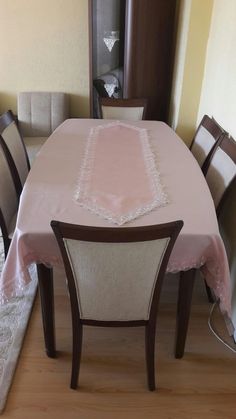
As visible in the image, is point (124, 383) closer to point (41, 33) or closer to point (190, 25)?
point (190, 25)

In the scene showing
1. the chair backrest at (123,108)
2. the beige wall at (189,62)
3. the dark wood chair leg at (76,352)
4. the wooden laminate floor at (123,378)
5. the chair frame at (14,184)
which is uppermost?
the beige wall at (189,62)

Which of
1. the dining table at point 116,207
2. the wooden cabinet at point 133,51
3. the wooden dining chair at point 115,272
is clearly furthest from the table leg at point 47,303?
the wooden cabinet at point 133,51

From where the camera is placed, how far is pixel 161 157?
2.01m

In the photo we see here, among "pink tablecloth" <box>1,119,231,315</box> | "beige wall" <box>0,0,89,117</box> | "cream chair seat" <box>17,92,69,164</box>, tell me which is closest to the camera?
"pink tablecloth" <box>1,119,231,315</box>

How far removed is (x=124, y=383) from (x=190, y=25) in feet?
8.13

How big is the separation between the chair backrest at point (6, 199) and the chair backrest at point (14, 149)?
54 millimetres

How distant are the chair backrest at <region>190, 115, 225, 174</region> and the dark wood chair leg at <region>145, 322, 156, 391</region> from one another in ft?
3.65

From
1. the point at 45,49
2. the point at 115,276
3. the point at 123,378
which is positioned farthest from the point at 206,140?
the point at 45,49

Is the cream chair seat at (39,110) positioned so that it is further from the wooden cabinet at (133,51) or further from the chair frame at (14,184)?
the chair frame at (14,184)

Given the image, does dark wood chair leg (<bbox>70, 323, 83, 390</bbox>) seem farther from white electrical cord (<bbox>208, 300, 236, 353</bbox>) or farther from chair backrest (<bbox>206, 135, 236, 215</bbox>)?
chair backrest (<bbox>206, 135, 236, 215</bbox>)

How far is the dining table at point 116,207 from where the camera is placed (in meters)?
1.32

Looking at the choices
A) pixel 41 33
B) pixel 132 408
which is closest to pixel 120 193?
pixel 132 408

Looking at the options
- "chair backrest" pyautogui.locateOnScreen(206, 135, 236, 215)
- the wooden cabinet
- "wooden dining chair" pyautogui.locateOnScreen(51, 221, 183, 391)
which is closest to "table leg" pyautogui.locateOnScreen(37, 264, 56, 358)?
"wooden dining chair" pyautogui.locateOnScreen(51, 221, 183, 391)

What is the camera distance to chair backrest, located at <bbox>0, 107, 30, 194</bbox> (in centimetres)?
204
